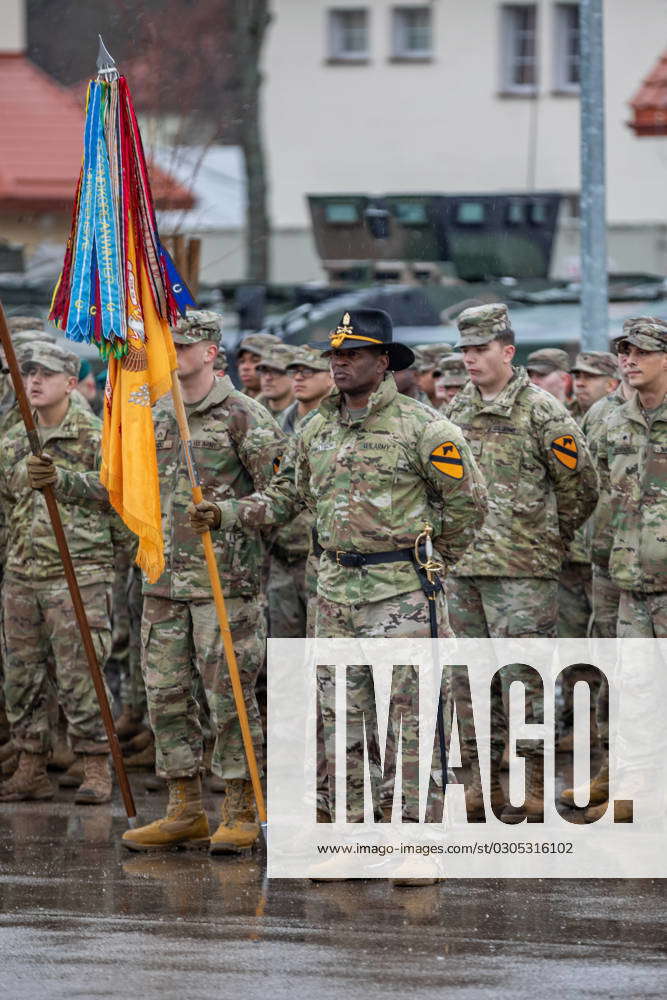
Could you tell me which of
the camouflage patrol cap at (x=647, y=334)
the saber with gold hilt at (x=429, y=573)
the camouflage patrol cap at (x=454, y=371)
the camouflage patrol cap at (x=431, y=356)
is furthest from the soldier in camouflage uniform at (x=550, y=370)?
the saber with gold hilt at (x=429, y=573)

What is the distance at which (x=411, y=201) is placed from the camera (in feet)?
69.6

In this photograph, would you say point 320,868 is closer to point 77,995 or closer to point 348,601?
point 348,601

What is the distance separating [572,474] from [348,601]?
1.74m

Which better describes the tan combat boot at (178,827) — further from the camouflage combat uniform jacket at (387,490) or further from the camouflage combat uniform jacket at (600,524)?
the camouflage combat uniform jacket at (600,524)

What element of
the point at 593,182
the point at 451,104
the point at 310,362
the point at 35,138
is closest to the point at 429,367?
the point at 310,362

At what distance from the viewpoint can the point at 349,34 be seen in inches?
1588

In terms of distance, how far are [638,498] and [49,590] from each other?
3052 mm

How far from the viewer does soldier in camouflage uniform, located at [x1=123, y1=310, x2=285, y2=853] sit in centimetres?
896

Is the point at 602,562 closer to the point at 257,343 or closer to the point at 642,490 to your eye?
the point at 642,490

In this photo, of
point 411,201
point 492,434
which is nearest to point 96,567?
point 492,434

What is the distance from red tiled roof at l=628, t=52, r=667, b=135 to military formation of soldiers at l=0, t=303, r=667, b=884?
966cm

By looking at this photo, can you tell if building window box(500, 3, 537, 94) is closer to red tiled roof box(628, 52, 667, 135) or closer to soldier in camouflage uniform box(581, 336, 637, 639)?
red tiled roof box(628, 52, 667, 135)

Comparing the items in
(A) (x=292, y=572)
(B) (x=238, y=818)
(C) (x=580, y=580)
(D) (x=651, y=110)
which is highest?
(D) (x=651, y=110)

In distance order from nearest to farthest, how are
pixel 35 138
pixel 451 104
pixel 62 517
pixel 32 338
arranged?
pixel 62 517 → pixel 32 338 → pixel 35 138 → pixel 451 104
